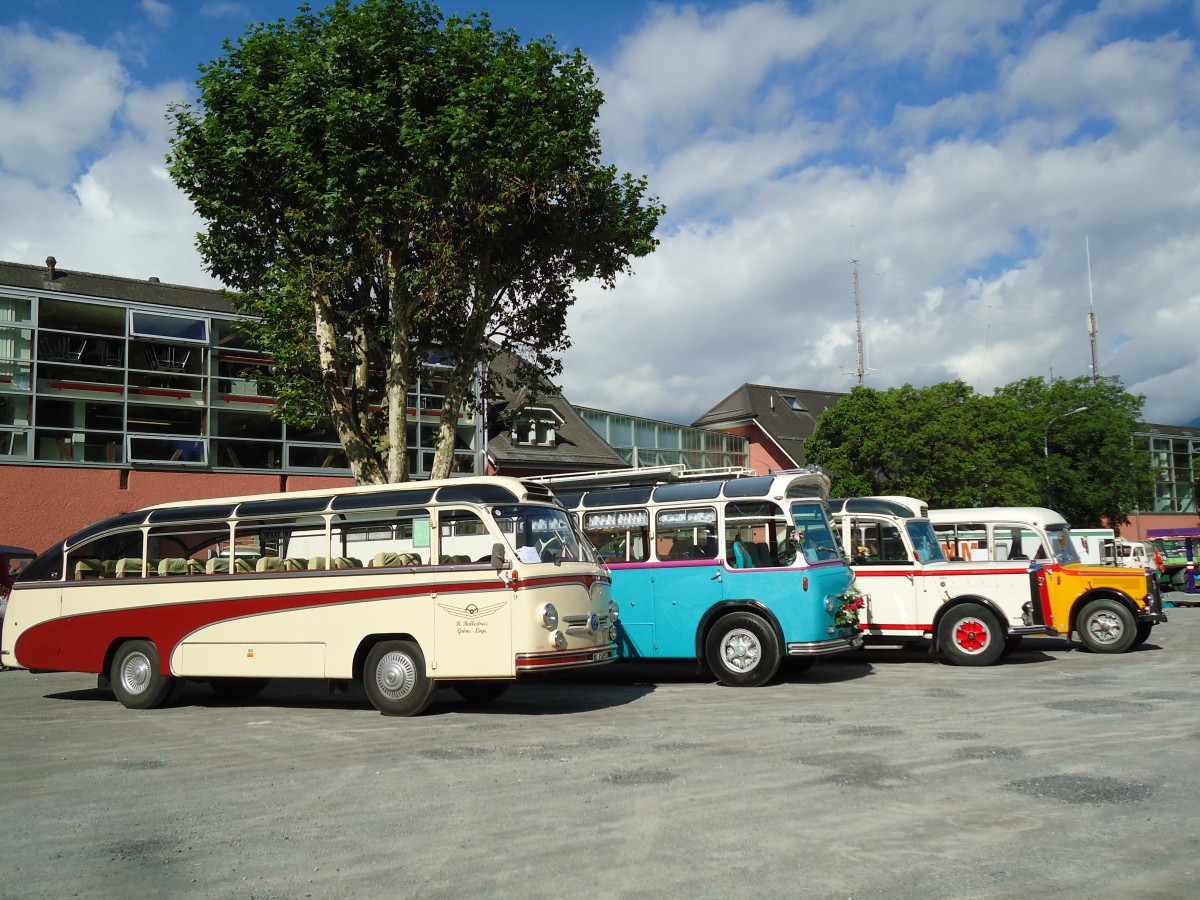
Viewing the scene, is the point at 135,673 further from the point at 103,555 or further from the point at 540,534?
the point at 540,534

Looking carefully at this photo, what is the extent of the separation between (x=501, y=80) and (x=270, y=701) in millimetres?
10256

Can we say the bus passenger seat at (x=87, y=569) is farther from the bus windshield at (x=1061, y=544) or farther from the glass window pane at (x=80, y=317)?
the glass window pane at (x=80, y=317)

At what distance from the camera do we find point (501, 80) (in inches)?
682

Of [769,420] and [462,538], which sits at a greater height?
[769,420]

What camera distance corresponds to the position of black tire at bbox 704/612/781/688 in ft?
47.1

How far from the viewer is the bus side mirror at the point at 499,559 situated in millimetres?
11805

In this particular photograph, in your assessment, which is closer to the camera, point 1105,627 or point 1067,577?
point 1105,627

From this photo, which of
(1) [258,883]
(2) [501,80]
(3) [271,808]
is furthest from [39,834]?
(2) [501,80]

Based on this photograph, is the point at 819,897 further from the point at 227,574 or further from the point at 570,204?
the point at 570,204

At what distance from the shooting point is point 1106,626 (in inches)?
707

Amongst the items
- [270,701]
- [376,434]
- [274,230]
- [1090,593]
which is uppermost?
[274,230]

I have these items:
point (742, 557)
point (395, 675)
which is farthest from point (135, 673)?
point (742, 557)

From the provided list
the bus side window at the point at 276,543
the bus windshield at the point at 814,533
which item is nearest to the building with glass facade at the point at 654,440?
the bus windshield at the point at 814,533

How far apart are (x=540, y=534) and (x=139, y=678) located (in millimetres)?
5862
